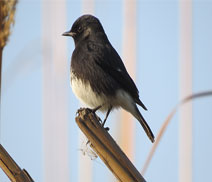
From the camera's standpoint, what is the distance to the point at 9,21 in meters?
3.06

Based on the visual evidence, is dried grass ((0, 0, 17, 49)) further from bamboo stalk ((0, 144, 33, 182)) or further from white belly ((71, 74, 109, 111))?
white belly ((71, 74, 109, 111))

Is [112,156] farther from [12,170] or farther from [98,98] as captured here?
[98,98]

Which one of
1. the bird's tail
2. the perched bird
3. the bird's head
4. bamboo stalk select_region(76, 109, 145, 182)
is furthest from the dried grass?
the bird's tail

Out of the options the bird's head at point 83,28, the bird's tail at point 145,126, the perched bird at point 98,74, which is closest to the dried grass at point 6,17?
the perched bird at point 98,74

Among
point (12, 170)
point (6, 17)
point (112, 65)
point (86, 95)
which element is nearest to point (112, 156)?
point (12, 170)

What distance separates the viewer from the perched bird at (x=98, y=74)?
4480mm

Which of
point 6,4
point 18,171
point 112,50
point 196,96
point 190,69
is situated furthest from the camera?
point 190,69

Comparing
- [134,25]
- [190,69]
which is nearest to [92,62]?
[134,25]

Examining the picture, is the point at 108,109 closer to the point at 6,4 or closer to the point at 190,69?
the point at 6,4

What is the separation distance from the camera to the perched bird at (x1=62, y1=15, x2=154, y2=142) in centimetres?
448

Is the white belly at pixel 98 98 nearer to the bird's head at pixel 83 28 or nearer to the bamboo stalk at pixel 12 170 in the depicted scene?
the bird's head at pixel 83 28

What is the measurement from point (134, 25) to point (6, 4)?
12.9ft

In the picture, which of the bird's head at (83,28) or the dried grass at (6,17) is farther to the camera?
the bird's head at (83,28)

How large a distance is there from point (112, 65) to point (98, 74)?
0.25 metres
